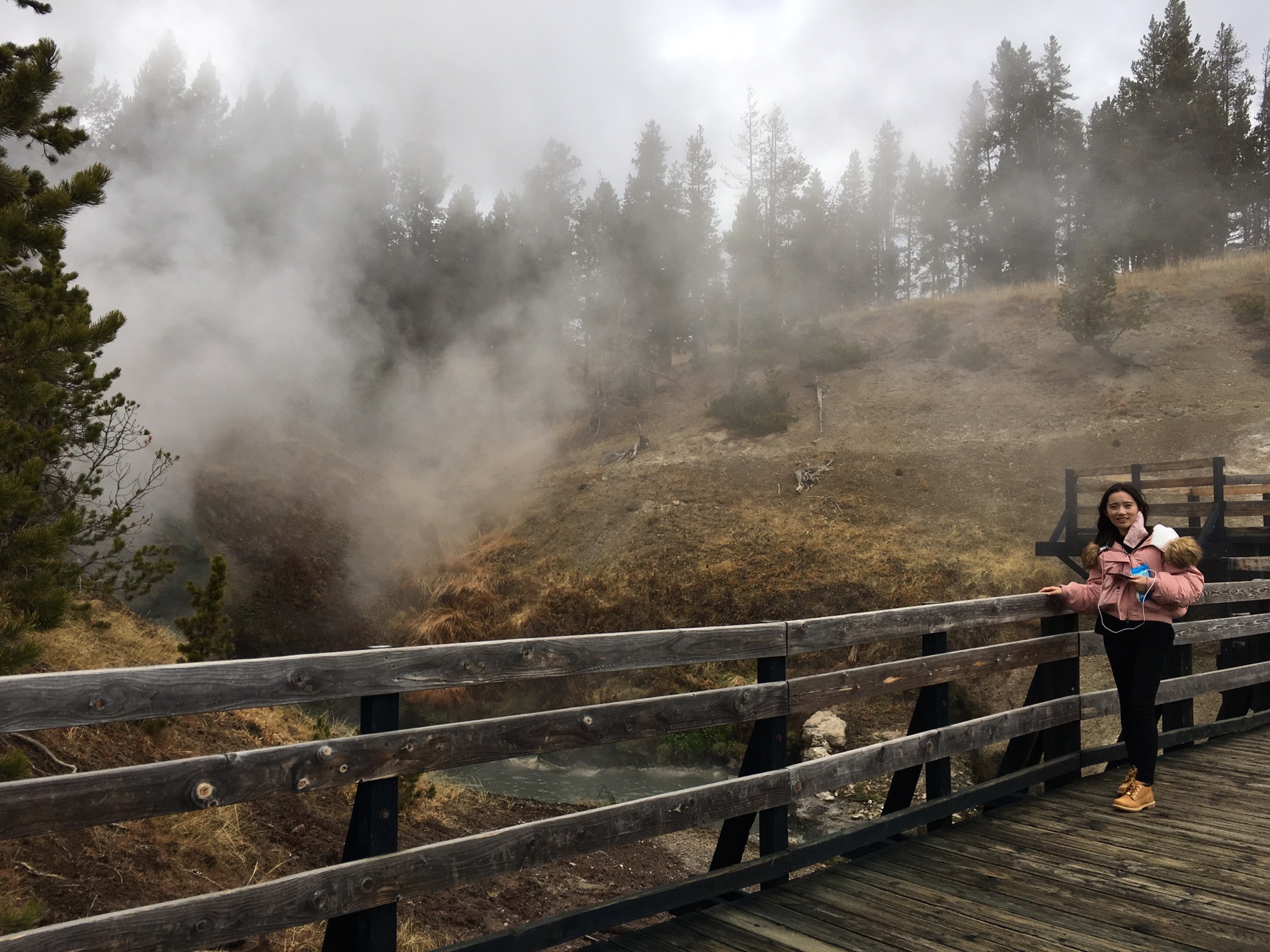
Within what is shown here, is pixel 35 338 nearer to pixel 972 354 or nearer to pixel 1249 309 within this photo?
pixel 972 354

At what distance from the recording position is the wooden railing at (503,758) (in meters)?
1.91

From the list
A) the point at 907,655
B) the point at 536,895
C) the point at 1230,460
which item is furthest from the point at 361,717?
the point at 1230,460

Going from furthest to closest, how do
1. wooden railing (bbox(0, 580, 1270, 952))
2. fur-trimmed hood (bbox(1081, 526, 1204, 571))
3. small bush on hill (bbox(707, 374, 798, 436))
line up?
small bush on hill (bbox(707, 374, 798, 436))
fur-trimmed hood (bbox(1081, 526, 1204, 571))
wooden railing (bbox(0, 580, 1270, 952))

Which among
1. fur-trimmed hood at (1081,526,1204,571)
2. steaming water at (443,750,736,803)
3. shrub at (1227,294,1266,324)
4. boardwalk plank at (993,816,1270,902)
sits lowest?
steaming water at (443,750,736,803)

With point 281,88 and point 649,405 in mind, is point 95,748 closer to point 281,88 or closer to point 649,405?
point 649,405

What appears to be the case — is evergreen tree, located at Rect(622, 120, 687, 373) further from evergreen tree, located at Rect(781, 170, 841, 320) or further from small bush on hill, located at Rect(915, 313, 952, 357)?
small bush on hill, located at Rect(915, 313, 952, 357)

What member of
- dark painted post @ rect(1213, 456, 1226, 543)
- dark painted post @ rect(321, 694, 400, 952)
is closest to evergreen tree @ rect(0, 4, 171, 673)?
dark painted post @ rect(321, 694, 400, 952)

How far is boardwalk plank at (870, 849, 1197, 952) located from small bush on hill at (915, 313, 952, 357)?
26957 mm

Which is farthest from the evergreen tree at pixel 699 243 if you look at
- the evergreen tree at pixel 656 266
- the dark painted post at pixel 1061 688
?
the dark painted post at pixel 1061 688

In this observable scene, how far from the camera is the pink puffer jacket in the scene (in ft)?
13.4

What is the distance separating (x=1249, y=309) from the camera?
2478cm

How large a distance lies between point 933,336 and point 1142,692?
26.6 metres

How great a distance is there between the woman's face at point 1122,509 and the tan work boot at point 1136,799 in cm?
125

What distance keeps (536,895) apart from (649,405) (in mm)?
24067
